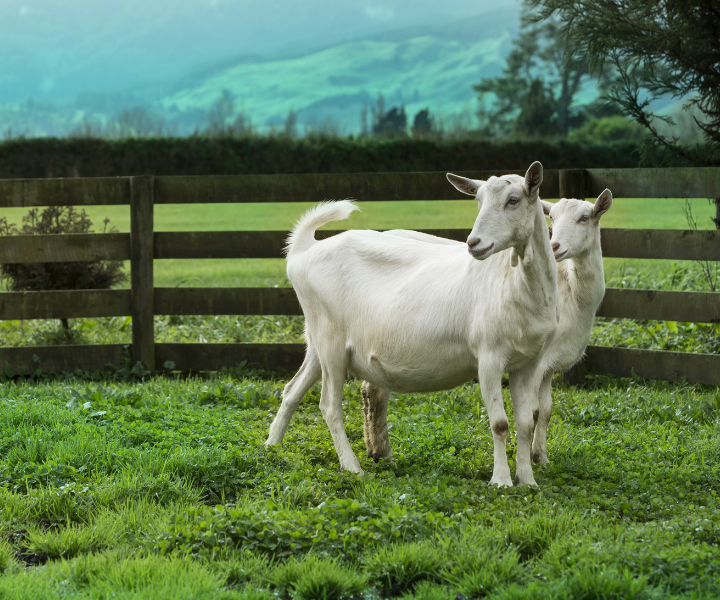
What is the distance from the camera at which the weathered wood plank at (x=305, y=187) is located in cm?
691

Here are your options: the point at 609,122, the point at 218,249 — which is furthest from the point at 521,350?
the point at 609,122

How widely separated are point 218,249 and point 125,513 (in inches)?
148

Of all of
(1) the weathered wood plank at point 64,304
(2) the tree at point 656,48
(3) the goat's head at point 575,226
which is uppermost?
(2) the tree at point 656,48

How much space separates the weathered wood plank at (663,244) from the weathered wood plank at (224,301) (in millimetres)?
2887

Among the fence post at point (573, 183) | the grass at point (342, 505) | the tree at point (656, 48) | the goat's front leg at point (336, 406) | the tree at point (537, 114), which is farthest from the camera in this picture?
the tree at point (537, 114)

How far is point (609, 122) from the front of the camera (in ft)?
113

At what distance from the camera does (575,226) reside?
4602 mm

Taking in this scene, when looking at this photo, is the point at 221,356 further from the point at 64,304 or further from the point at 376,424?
the point at 376,424

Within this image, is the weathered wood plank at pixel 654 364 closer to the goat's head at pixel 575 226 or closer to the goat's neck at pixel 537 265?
the goat's head at pixel 575 226

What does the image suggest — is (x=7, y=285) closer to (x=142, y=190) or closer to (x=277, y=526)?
(x=142, y=190)

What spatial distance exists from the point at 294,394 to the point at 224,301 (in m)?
2.42

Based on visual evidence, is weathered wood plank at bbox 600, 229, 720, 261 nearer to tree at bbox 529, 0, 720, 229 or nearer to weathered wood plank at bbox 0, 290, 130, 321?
tree at bbox 529, 0, 720, 229

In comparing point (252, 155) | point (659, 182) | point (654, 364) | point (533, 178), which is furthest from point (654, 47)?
point (252, 155)

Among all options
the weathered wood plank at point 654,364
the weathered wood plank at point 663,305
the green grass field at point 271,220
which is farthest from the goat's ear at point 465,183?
the green grass field at point 271,220
